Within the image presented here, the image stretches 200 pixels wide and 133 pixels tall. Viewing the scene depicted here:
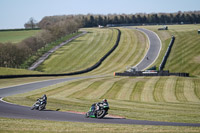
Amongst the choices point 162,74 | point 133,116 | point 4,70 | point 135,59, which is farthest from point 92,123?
point 135,59

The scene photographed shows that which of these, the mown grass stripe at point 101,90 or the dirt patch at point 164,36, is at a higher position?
the dirt patch at point 164,36

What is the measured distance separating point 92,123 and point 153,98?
20.4 metres

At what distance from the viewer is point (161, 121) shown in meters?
23.7

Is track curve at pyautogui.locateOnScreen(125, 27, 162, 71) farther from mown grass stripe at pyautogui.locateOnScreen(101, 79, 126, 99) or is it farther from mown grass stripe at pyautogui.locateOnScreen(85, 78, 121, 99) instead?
mown grass stripe at pyautogui.locateOnScreen(85, 78, 121, 99)

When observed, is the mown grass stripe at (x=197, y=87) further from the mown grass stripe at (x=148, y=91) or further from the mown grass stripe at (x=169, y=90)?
the mown grass stripe at (x=148, y=91)

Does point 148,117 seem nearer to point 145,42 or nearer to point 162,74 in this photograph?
point 162,74

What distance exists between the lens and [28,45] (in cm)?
13088

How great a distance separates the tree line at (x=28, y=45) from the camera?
4341 inches

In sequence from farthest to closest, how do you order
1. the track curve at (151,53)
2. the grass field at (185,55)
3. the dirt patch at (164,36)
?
the dirt patch at (164,36) → the track curve at (151,53) → the grass field at (185,55)

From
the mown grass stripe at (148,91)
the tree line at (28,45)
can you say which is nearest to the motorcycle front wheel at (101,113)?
the mown grass stripe at (148,91)

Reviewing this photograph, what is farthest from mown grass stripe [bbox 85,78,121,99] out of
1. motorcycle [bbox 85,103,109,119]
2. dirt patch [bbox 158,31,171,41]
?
dirt patch [bbox 158,31,171,41]

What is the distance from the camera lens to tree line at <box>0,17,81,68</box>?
362ft

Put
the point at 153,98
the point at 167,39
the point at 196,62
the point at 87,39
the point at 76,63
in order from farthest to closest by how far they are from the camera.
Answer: the point at 87,39
the point at 167,39
the point at 76,63
the point at 196,62
the point at 153,98

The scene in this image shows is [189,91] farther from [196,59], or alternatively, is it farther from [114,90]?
[196,59]
